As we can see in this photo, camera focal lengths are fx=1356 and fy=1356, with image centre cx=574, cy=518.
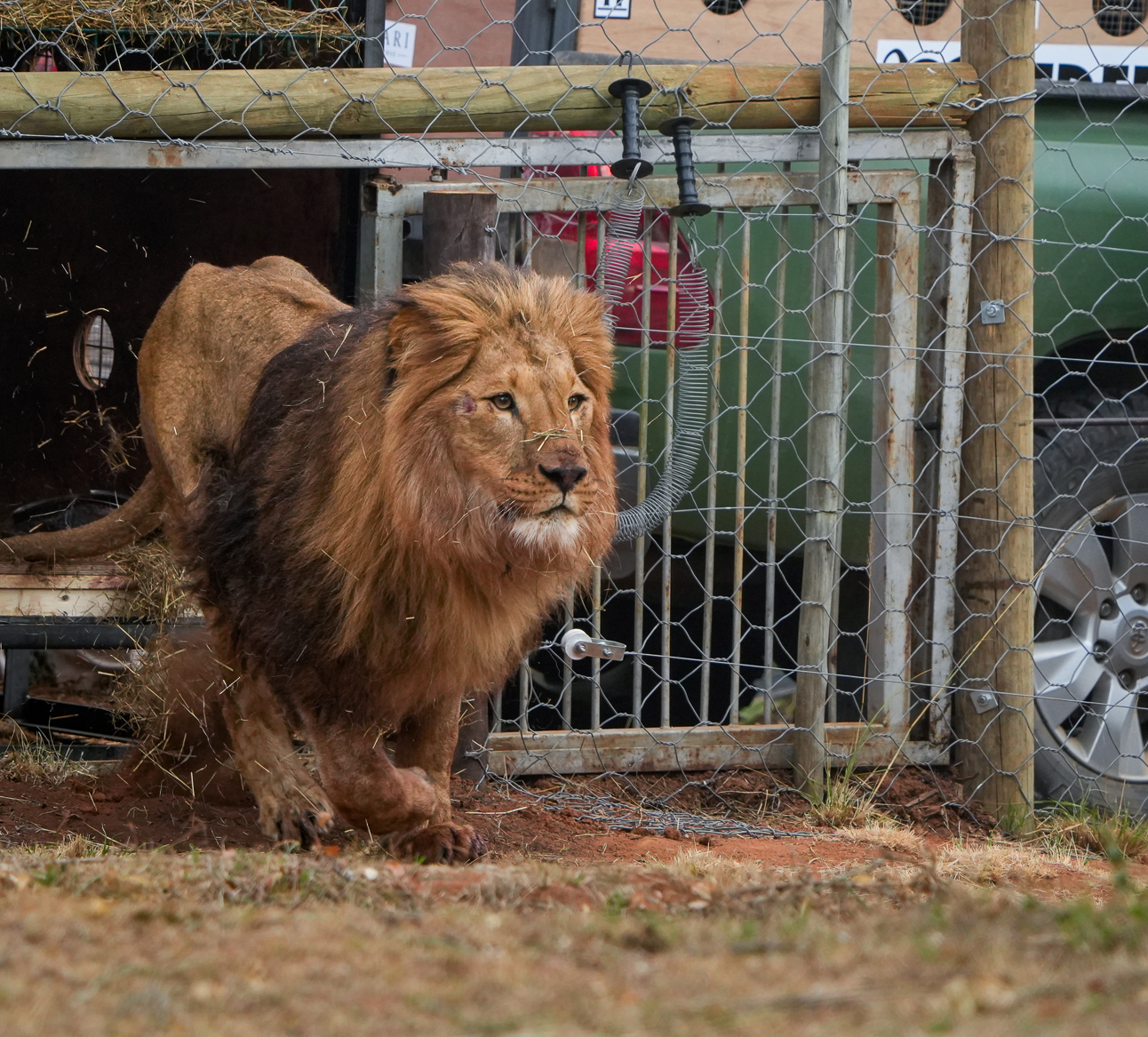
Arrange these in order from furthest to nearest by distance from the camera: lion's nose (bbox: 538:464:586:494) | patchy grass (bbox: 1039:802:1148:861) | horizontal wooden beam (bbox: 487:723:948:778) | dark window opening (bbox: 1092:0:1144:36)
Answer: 1. dark window opening (bbox: 1092:0:1144:36)
2. horizontal wooden beam (bbox: 487:723:948:778)
3. patchy grass (bbox: 1039:802:1148:861)
4. lion's nose (bbox: 538:464:586:494)

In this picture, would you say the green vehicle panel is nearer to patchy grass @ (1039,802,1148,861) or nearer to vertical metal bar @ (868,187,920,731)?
vertical metal bar @ (868,187,920,731)

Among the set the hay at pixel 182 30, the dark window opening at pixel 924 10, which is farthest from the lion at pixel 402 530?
the dark window opening at pixel 924 10

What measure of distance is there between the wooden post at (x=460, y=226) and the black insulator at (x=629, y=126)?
42 cm

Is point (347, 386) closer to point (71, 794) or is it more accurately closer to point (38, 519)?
point (71, 794)

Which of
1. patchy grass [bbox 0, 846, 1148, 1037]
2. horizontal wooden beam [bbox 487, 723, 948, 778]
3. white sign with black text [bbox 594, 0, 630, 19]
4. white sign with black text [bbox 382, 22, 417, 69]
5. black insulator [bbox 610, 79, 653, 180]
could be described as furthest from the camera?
white sign with black text [bbox 382, 22, 417, 69]

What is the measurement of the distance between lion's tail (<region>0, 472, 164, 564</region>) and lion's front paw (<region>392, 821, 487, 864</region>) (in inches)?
68.2

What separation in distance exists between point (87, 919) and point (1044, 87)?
3943mm

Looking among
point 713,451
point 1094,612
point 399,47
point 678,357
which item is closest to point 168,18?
point 399,47

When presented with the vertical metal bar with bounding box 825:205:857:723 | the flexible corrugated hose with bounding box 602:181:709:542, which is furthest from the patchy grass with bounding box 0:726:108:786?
the vertical metal bar with bounding box 825:205:857:723

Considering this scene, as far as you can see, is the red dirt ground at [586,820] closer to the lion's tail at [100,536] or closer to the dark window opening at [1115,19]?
the lion's tail at [100,536]

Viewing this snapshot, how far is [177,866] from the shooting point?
7.88ft

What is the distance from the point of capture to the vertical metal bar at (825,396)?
404cm

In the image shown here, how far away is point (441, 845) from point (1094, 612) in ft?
7.96

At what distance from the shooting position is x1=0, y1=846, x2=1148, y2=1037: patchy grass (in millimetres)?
1564
